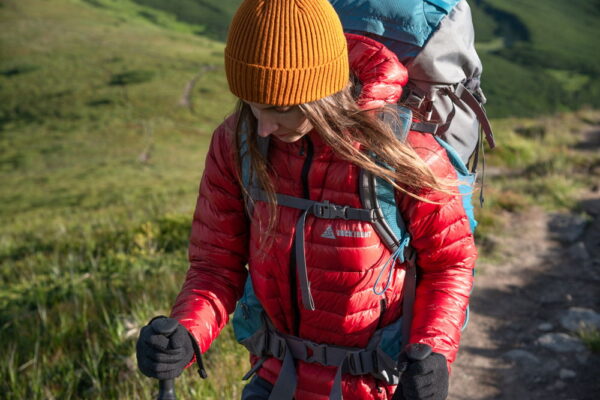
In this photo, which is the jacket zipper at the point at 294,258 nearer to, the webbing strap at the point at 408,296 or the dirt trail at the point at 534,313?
the webbing strap at the point at 408,296

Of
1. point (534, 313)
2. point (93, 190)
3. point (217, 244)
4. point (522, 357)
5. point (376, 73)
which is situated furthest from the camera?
point (93, 190)

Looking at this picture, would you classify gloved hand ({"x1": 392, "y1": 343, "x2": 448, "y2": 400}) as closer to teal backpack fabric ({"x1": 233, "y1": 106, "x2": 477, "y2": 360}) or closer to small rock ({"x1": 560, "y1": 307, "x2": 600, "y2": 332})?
teal backpack fabric ({"x1": 233, "y1": 106, "x2": 477, "y2": 360})

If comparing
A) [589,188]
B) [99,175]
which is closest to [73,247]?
[589,188]

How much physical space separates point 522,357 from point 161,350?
312 cm

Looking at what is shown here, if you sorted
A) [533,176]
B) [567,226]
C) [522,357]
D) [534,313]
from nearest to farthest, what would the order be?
[522,357]
[534,313]
[567,226]
[533,176]

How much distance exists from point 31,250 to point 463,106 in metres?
6.67

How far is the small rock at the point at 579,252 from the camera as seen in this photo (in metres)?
5.96

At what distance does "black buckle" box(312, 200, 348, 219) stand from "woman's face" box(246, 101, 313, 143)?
226 mm

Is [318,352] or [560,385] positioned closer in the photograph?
[318,352]

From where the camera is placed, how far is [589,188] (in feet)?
26.8

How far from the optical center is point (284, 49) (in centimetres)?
191

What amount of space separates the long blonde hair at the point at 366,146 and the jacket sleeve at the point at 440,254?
7 centimetres

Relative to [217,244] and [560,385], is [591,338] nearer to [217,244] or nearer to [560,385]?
[560,385]

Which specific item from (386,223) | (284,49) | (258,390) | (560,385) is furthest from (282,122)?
(560,385)
